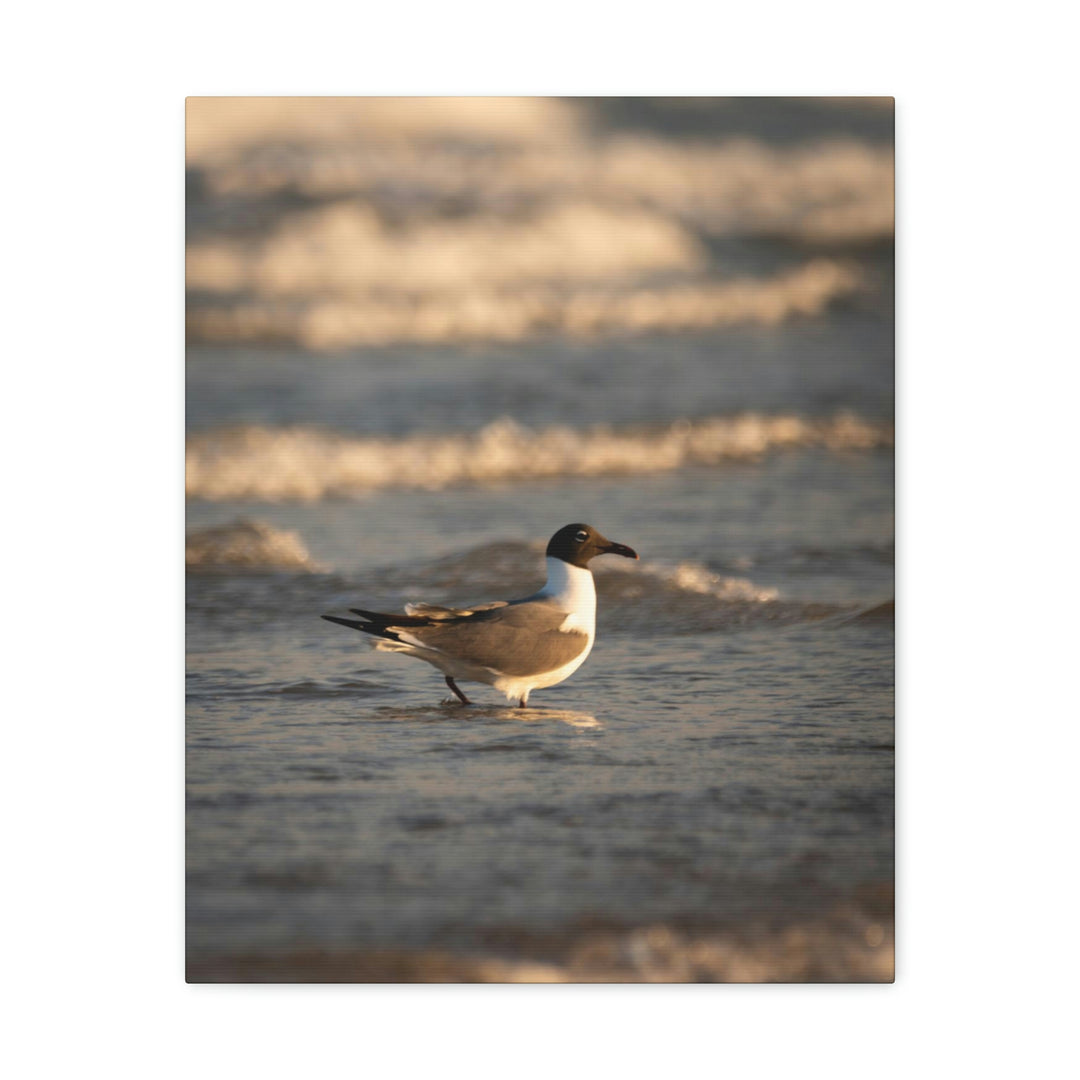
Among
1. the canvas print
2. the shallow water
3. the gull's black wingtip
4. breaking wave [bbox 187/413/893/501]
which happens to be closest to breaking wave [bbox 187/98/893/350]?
the canvas print

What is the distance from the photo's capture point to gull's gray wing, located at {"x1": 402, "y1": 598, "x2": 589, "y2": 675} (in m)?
4.26

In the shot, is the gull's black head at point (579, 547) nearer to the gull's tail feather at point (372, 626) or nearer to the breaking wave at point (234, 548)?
the gull's tail feather at point (372, 626)

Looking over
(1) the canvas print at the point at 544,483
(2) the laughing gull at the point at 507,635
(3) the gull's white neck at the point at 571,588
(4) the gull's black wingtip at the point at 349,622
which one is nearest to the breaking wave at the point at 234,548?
(1) the canvas print at the point at 544,483

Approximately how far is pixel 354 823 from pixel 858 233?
2181mm

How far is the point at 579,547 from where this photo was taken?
14.4ft

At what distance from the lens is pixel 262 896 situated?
404 centimetres

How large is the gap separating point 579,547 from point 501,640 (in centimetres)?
36

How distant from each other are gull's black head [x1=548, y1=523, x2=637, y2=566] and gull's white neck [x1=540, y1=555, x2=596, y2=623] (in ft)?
0.06

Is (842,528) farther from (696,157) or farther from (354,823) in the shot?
(354,823)

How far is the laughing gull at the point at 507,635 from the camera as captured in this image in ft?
14.0

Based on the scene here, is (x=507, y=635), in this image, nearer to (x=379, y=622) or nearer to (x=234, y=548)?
(x=379, y=622)

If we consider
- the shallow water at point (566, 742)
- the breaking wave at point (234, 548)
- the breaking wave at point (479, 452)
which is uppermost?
the breaking wave at point (479, 452)

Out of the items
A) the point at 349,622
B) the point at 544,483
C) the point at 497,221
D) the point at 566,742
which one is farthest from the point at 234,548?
the point at 497,221

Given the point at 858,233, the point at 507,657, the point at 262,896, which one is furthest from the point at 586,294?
the point at 262,896
